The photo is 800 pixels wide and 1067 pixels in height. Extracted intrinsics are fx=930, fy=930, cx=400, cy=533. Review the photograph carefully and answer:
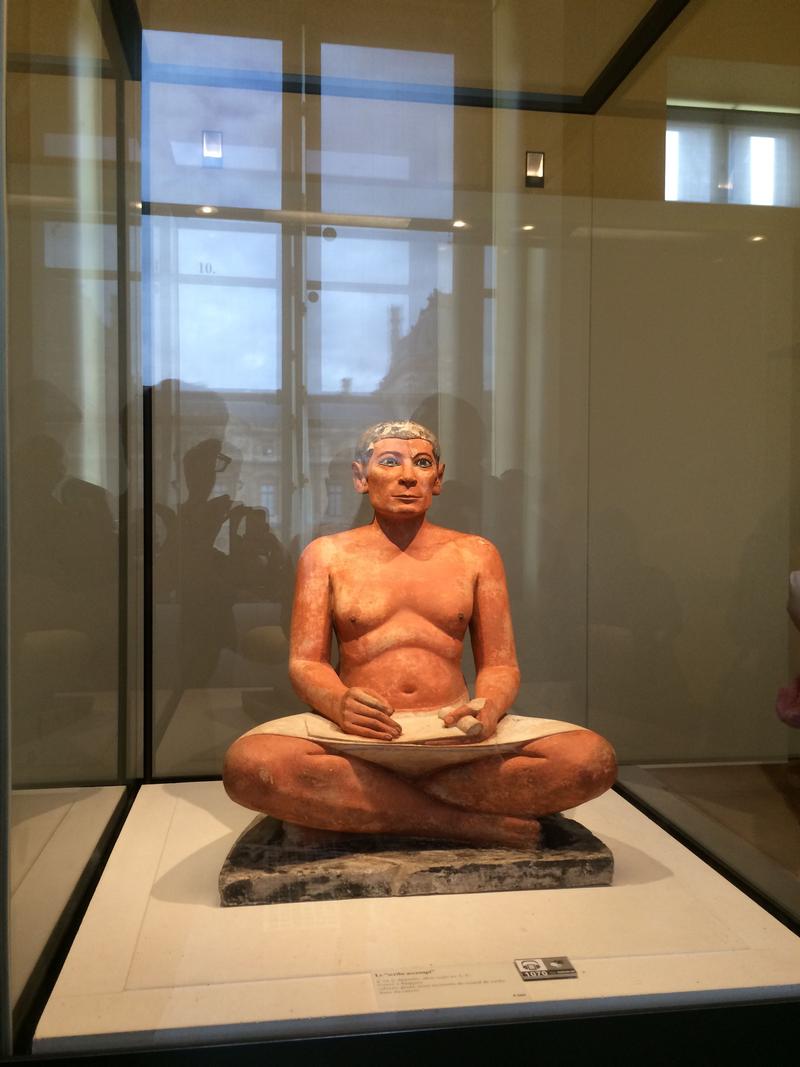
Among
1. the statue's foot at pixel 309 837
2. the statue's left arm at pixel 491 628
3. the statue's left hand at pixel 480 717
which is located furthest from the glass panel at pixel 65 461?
the statue's left arm at pixel 491 628

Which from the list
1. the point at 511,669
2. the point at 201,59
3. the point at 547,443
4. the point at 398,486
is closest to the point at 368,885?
the point at 511,669

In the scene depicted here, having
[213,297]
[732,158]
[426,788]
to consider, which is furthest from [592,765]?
[213,297]

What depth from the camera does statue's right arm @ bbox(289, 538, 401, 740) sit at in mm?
2387

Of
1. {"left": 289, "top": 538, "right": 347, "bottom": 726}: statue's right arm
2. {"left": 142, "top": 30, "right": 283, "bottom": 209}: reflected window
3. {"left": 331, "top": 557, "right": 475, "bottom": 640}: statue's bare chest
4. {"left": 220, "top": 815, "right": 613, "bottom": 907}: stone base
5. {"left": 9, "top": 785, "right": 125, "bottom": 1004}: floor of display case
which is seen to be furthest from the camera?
{"left": 142, "top": 30, "right": 283, "bottom": 209}: reflected window

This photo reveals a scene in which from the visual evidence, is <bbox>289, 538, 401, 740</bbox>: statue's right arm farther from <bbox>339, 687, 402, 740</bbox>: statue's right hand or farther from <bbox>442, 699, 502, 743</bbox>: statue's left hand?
<bbox>442, 699, 502, 743</bbox>: statue's left hand

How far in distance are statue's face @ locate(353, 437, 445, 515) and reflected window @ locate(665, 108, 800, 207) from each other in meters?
1.06

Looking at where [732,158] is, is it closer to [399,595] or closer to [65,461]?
[399,595]

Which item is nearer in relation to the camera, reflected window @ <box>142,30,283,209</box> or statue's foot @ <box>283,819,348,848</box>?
statue's foot @ <box>283,819,348,848</box>

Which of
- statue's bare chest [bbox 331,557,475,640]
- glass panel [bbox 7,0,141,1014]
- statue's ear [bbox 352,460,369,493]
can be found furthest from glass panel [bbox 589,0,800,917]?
glass panel [bbox 7,0,141,1014]

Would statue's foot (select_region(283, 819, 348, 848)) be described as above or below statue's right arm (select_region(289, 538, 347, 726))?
below

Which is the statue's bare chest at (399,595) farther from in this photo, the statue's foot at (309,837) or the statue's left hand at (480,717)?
the statue's foot at (309,837)

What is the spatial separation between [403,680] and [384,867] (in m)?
0.52

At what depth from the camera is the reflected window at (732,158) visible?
7.63ft

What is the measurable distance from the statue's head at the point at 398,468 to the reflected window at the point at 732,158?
1.04 m
